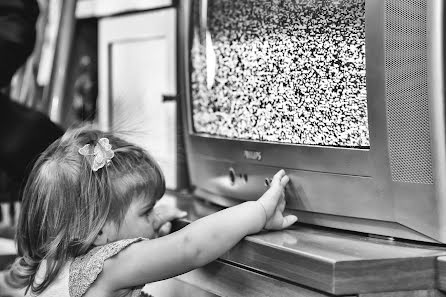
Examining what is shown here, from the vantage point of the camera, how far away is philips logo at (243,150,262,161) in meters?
1.25

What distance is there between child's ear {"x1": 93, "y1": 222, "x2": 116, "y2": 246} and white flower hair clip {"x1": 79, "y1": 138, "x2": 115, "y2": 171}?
94 mm

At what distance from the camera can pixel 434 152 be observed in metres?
0.95

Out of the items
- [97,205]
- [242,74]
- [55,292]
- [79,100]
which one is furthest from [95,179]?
[79,100]

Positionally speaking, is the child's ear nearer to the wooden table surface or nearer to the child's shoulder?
the child's shoulder

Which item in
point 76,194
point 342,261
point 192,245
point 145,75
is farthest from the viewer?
point 145,75

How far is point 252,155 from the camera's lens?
126cm

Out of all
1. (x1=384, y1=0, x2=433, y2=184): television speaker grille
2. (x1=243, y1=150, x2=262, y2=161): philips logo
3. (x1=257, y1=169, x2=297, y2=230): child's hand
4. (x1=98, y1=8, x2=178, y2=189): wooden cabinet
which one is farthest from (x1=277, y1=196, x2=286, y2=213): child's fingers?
(x1=98, y1=8, x2=178, y2=189): wooden cabinet

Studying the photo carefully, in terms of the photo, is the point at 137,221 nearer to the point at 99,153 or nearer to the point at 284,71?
the point at 99,153

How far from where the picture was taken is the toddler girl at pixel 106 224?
1.07 meters

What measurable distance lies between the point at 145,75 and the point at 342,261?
1.13 metres

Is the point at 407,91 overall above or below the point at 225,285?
above

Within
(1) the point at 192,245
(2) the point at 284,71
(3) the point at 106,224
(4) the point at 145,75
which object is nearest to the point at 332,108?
(2) the point at 284,71

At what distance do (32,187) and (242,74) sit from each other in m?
0.40

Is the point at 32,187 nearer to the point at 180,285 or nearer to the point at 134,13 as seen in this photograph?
the point at 180,285
